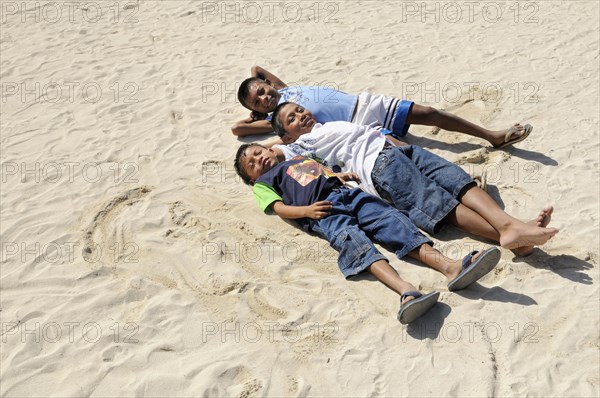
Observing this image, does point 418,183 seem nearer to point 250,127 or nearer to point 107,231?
point 250,127

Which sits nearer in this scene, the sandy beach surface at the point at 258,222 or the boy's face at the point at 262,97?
the sandy beach surface at the point at 258,222

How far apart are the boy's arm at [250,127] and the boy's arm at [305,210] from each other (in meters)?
1.49

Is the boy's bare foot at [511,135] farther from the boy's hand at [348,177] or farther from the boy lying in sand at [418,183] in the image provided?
the boy's hand at [348,177]

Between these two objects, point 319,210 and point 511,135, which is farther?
point 511,135

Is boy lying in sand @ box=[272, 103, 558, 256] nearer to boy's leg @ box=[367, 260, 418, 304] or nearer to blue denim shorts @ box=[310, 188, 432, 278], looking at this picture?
blue denim shorts @ box=[310, 188, 432, 278]

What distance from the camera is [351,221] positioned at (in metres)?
4.20

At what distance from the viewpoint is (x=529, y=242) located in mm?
3818

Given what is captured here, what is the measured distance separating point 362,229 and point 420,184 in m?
0.50

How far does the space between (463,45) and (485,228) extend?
11.5ft

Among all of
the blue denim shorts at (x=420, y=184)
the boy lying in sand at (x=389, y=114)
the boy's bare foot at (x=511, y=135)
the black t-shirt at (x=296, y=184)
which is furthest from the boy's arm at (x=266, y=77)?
the boy's bare foot at (x=511, y=135)

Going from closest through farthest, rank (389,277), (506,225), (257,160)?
(389,277) < (506,225) < (257,160)

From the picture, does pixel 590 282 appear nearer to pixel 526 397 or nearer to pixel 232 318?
pixel 526 397

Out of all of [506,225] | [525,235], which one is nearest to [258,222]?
[506,225]

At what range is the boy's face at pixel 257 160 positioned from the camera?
4.75 m
